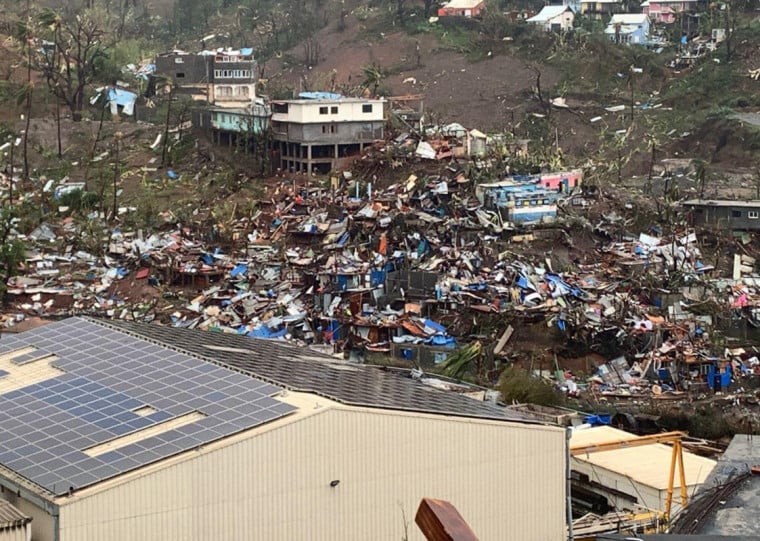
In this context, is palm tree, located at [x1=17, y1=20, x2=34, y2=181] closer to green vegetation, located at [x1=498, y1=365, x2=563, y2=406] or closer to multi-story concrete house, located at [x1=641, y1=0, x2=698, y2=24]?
green vegetation, located at [x1=498, y1=365, x2=563, y2=406]

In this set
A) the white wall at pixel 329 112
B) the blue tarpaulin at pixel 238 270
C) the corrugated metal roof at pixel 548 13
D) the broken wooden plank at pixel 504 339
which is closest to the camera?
the broken wooden plank at pixel 504 339

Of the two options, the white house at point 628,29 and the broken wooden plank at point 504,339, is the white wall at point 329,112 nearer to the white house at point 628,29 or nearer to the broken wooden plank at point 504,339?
the broken wooden plank at point 504,339

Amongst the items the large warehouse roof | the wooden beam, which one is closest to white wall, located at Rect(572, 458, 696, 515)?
the large warehouse roof

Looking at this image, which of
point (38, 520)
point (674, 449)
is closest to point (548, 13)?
point (674, 449)

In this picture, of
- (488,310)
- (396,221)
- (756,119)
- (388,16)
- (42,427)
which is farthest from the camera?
(388,16)

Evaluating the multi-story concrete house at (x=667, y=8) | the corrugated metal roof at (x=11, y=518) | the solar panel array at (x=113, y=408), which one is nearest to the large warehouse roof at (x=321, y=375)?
the solar panel array at (x=113, y=408)

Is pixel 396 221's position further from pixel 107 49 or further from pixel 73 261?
pixel 107 49

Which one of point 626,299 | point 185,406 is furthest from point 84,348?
point 626,299
